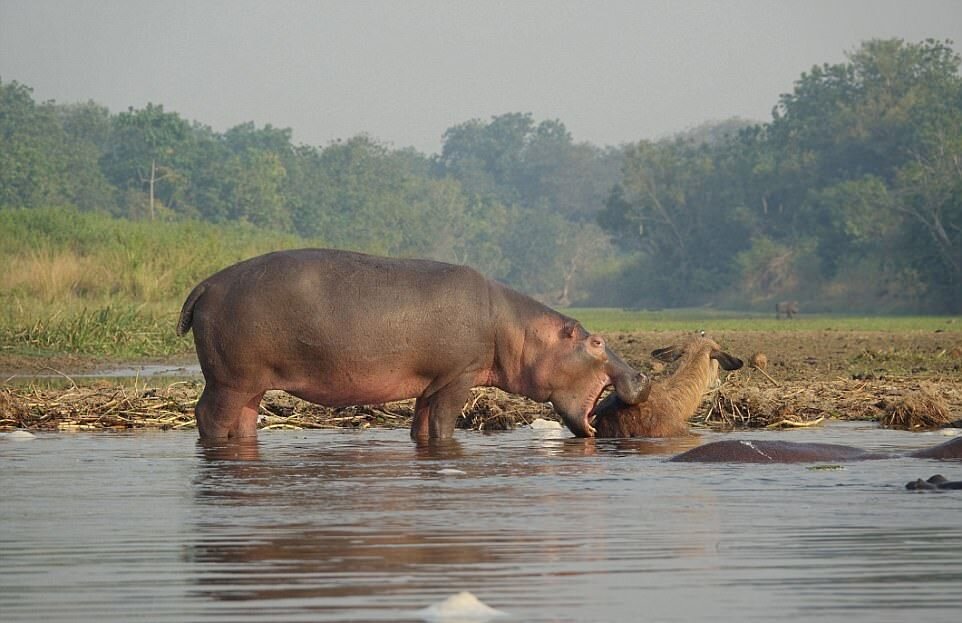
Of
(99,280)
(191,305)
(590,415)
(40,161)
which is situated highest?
(40,161)

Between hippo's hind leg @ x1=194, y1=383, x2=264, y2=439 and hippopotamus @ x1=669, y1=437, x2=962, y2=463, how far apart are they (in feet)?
9.04

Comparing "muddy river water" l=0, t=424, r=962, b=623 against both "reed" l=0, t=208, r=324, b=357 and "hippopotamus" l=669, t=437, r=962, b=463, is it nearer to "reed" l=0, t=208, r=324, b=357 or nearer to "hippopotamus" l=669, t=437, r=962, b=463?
"hippopotamus" l=669, t=437, r=962, b=463

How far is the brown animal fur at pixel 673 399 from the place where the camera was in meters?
10.3

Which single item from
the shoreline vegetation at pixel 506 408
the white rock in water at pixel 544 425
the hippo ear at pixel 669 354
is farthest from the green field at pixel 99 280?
the hippo ear at pixel 669 354

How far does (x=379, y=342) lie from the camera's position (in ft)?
32.5

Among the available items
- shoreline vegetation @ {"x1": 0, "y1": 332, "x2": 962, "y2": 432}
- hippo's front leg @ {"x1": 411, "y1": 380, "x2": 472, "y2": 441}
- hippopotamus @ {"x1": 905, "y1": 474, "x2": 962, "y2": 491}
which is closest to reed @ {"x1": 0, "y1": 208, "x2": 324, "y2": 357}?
shoreline vegetation @ {"x1": 0, "y1": 332, "x2": 962, "y2": 432}

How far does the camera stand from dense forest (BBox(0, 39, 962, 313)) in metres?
52.9

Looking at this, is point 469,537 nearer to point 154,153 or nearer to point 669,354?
point 669,354

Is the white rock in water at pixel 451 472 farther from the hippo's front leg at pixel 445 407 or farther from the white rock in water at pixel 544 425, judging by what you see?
the white rock in water at pixel 544 425

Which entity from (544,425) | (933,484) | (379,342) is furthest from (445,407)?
(933,484)

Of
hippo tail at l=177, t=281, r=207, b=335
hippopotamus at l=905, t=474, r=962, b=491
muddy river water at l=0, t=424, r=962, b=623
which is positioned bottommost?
muddy river water at l=0, t=424, r=962, b=623

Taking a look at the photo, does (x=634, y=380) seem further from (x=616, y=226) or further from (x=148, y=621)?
(x=616, y=226)

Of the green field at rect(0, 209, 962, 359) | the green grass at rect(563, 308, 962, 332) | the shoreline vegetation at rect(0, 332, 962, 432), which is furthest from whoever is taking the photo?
the green grass at rect(563, 308, 962, 332)

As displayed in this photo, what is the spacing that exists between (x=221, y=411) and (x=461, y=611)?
227 inches
